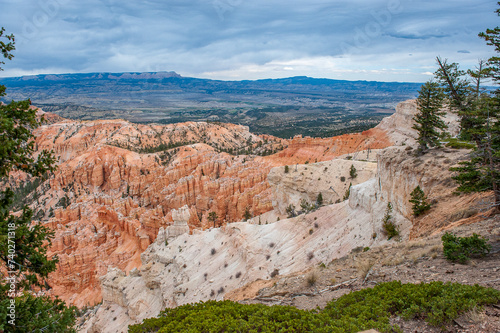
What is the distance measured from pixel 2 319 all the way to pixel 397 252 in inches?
497

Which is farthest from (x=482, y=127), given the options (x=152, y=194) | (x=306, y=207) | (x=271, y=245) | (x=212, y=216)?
(x=152, y=194)

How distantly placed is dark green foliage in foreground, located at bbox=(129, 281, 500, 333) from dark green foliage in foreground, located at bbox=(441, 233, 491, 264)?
6.39 feet

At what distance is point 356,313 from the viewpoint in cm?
712

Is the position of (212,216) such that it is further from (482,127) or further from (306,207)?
(482,127)

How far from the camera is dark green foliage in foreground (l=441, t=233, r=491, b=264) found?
28.3ft

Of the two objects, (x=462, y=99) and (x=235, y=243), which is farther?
(x=235, y=243)

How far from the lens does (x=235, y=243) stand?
1021 inches

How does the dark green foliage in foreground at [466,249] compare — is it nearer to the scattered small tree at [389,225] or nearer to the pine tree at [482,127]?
the pine tree at [482,127]

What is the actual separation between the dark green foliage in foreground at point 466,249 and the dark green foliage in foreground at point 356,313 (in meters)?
1.95

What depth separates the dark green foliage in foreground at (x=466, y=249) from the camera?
28.3 feet

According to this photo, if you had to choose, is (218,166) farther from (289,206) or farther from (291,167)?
(289,206)

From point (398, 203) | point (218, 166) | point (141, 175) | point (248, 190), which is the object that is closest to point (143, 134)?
point (141, 175)

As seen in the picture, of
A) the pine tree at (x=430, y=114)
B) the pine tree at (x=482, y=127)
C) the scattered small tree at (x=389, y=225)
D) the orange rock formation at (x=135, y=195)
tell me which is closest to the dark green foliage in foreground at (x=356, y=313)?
the pine tree at (x=482, y=127)

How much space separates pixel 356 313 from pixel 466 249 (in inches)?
179
